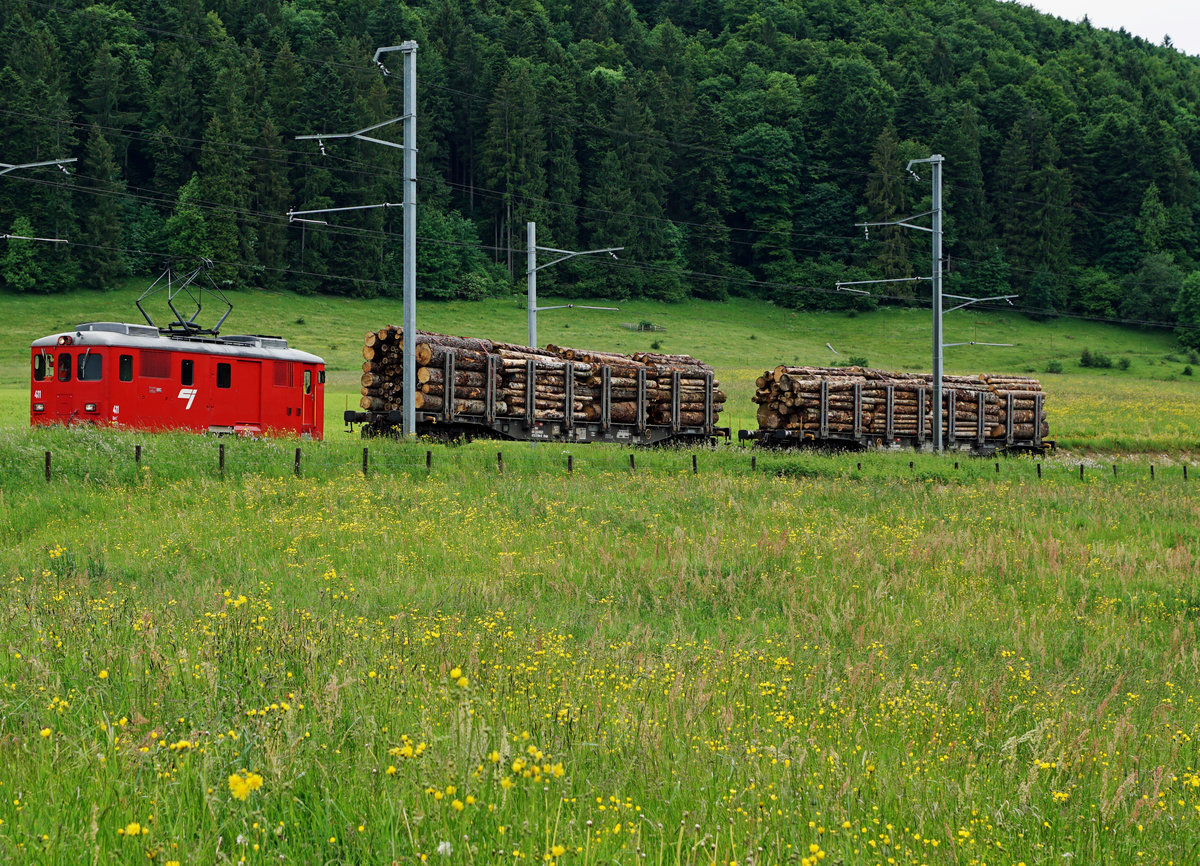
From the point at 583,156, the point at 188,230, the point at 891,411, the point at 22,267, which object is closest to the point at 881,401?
the point at 891,411

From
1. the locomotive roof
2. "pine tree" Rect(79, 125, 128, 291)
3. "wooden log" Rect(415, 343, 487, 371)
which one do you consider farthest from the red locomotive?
"pine tree" Rect(79, 125, 128, 291)

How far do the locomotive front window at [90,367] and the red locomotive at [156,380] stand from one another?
24mm

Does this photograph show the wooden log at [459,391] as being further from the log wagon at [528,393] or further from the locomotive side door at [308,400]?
the locomotive side door at [308,400]

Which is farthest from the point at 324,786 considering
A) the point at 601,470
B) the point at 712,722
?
the point at 601,470

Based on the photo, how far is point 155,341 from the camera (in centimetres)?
2475

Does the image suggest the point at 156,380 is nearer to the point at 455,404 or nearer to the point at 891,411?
the point at 455,404

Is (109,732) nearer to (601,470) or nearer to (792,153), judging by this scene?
(601,470)

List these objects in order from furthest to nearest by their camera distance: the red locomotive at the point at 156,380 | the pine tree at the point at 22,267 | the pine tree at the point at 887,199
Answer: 1. the pine tree at the point at 887,199
2. the pine tree at the point at 22,267
3. the red locomotive at the point at 156,380

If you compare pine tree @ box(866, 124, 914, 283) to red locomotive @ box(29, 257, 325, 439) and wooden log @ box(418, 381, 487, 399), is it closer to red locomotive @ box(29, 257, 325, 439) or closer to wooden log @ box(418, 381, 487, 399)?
wooden log @ box(418, 381, 487, 399)

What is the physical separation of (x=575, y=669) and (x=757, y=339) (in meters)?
77.0

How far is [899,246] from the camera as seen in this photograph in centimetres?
10200

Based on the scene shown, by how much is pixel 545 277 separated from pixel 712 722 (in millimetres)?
94141

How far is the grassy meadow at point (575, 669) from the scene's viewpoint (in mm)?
3893

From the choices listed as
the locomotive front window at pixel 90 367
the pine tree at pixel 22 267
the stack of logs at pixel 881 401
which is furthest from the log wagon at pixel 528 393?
the pine tree at pixel 22 267
